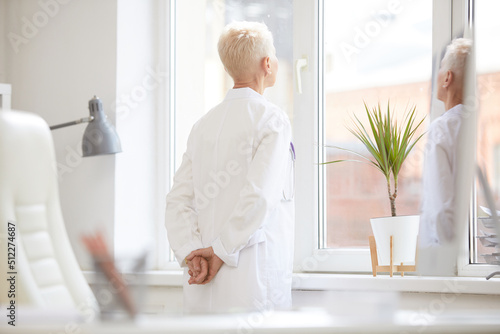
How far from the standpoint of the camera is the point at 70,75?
253 centimetres

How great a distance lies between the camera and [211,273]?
160cm

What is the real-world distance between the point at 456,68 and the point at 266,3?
1311 mm

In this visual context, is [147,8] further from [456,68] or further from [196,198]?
[456,68]

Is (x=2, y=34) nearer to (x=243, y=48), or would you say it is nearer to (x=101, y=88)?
(x=101, y=88)

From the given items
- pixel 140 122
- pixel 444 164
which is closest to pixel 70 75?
pixel 140 122

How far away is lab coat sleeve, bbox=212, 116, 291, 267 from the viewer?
1.50 m

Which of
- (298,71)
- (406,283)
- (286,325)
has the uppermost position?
(298,71)

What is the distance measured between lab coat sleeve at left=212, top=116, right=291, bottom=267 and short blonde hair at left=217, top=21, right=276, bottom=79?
0.59 ft

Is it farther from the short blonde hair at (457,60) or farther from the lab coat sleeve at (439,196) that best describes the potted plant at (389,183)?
the lab coat sleeve at (439,196)

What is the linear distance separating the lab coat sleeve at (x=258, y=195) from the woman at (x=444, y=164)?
1.41 feet

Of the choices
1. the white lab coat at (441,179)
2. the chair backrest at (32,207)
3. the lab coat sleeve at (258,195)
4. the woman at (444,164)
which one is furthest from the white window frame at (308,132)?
the white lab coat at (441,179)

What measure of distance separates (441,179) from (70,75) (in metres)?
1.96

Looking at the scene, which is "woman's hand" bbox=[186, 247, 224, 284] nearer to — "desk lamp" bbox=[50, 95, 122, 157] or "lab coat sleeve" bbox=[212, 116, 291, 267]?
"lab coat sleeve" bbox=[212, 116, 291, 267]

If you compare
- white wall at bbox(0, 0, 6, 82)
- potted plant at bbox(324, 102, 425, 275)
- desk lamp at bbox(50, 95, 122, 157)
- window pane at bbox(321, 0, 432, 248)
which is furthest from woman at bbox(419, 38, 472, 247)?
white wall at bbox(0, 0, 6, 82)
